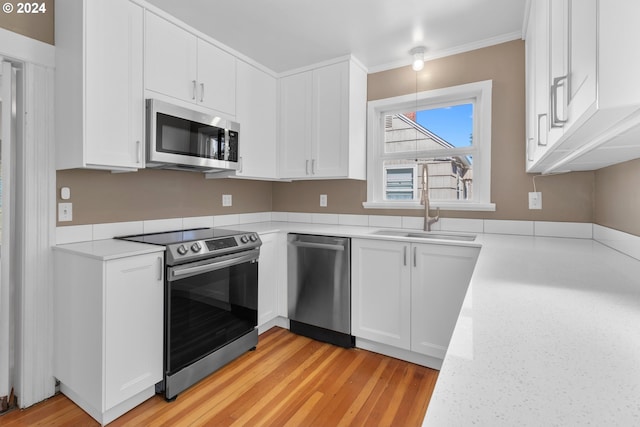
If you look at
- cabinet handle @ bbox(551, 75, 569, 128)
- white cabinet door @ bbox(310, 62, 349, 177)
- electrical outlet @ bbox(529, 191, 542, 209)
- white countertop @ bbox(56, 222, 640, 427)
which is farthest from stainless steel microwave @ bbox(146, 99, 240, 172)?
electrical outlet @ bbox(529, 191, 542, 209)

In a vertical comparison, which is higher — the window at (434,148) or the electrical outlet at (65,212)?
the window at (434,148)

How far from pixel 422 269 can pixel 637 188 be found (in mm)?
1173

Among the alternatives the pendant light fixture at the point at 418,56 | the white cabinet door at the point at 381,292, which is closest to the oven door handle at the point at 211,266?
the white cabinet door at the point at 381,292

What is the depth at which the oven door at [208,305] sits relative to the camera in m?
1.88

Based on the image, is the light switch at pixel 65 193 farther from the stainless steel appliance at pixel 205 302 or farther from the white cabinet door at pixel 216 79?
the white cabinet door at pixel 216 79

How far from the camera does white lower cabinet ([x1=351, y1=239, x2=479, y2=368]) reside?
2121 millimetres

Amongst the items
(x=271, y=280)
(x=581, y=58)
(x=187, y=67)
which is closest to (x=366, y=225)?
(x=271, y=280)

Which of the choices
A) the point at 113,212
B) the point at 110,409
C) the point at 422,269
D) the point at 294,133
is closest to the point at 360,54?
the point at 294,133

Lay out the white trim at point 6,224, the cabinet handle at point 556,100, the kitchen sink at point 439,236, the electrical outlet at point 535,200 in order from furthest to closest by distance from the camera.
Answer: the kitchen sink at point 439,236 < the electrical outlet at point 535,200 < the white trim at point 6,224 < the cabinet handle at point 556,100

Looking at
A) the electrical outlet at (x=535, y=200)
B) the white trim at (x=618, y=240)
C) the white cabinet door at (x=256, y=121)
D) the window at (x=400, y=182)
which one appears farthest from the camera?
the window at (x=400, y=182)

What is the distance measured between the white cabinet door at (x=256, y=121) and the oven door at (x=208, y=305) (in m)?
0.90

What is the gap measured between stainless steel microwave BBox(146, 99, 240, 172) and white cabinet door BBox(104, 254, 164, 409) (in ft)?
2.32

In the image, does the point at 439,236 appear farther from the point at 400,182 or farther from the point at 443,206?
the point at 400,182

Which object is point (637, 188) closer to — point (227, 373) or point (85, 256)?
point (227, 373)
